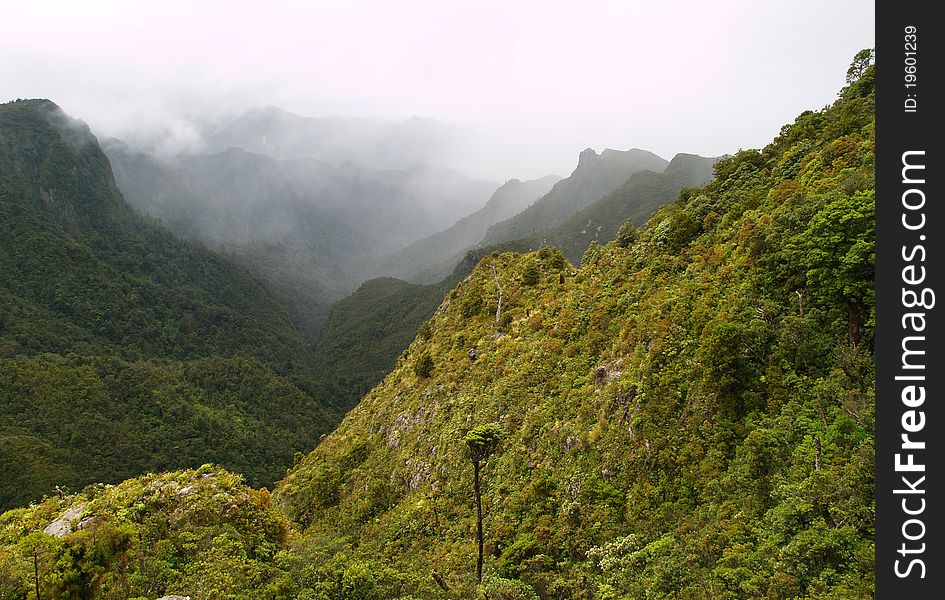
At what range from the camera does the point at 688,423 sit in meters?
12.9

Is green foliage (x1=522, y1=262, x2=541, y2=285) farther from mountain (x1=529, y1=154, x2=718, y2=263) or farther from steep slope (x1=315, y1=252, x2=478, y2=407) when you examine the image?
mountain (x1=529, y1=154, x2=718, y2=263)

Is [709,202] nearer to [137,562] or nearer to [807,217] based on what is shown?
[807,217]

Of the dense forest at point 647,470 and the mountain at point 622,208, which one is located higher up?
the mountain at point 622,208

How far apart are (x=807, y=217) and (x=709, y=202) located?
11181 millimetres

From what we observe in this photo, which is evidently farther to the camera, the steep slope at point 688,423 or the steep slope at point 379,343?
the steep slope at point 379,343

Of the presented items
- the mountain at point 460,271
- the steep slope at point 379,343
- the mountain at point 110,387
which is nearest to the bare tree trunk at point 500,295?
the mountain at point 110,387

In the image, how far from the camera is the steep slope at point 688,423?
29.3 feet

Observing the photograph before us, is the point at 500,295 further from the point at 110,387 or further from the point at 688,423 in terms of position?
the point at 110,387

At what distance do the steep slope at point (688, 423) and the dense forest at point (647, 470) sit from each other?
6cm

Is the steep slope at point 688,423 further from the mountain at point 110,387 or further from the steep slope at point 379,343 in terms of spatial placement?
the steep slope at point 379,343

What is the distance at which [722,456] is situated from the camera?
11422 mm

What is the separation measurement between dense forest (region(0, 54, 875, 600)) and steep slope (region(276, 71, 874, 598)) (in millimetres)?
59

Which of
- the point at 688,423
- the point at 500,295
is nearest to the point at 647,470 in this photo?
the point at 688,423

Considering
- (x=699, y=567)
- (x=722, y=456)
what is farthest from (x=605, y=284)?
(x=699, y=567)
